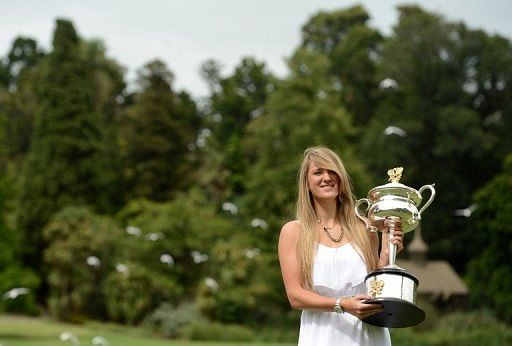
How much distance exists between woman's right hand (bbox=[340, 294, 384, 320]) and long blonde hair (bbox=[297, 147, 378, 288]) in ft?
0.77

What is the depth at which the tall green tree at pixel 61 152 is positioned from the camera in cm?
4044

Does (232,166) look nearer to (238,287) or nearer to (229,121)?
(229,121)

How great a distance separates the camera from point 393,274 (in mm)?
3760

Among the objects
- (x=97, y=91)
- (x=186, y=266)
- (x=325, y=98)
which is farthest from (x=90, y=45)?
(x=186, y=266)

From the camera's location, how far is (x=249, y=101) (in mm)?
55938

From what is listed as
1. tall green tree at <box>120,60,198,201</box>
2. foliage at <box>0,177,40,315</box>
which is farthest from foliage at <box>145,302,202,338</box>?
tall green tree at <box>120,60,198,201</box>

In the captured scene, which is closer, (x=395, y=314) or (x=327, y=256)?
(x=395, y=314)

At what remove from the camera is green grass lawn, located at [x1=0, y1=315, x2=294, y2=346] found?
26.2 m

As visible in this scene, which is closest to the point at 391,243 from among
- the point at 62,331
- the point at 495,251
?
the point at 62,331

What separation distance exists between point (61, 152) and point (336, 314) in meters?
38.3

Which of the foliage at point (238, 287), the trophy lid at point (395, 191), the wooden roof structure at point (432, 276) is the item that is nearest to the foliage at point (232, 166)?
the foliage at point (238, 287)

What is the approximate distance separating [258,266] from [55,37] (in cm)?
1460

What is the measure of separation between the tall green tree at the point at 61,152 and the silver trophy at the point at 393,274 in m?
37.1

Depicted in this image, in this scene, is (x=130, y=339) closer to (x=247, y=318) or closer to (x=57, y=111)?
(x=247, y=318)
